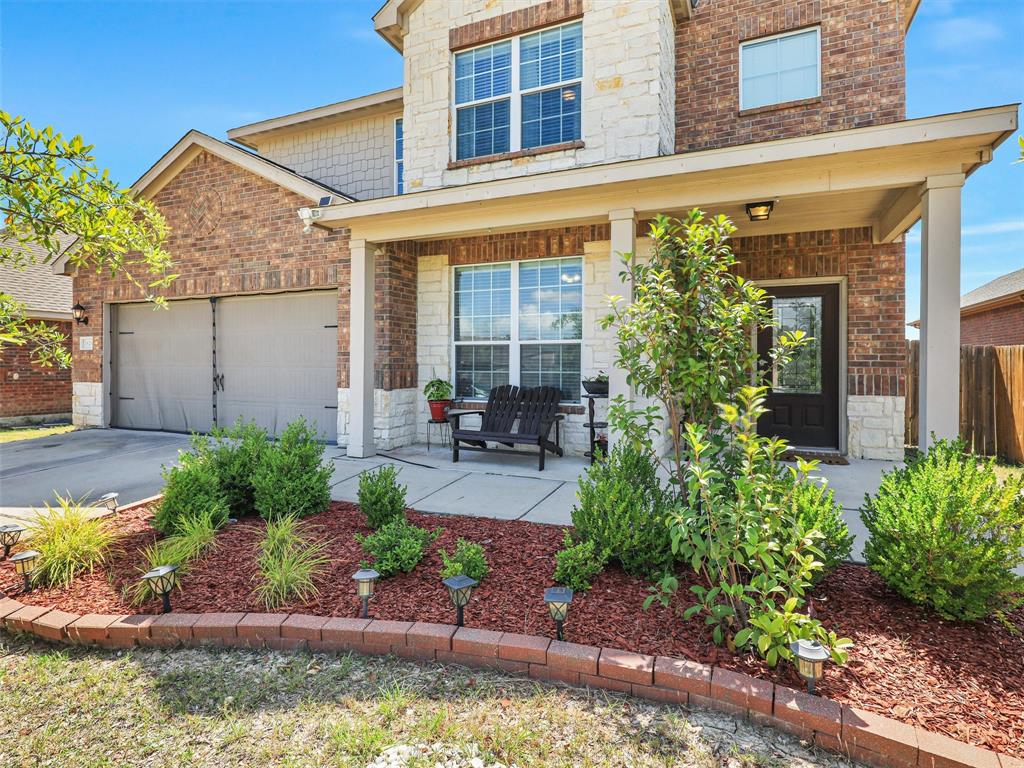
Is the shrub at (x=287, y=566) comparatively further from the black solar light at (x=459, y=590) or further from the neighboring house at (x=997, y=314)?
the neighboring house at (x=997, y=314)

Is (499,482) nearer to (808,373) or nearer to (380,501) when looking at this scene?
(380,501)

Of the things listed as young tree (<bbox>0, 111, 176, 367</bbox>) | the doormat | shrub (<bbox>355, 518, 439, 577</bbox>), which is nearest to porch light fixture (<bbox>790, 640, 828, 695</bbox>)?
shrub (<bbox>355, 518, 439, 577</bbox>)

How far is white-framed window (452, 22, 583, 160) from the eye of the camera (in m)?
6.53

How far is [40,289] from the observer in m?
12.4

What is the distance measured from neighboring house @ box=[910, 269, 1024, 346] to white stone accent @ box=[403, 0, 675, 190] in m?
10.3

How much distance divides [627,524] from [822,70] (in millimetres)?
6518

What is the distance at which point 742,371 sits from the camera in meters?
2.89

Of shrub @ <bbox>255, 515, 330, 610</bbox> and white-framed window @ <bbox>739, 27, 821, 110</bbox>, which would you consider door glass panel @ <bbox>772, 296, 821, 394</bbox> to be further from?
shrub @ <bbox>255, 515, 330, 610</bbox>

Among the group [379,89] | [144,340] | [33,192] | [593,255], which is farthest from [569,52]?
[144,340]

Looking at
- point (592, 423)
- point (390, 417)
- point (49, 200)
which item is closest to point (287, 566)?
point (49, 200)

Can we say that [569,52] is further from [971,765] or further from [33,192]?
[971,765]

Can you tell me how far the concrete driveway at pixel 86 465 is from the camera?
17.2ft

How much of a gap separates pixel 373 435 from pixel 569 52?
523cm

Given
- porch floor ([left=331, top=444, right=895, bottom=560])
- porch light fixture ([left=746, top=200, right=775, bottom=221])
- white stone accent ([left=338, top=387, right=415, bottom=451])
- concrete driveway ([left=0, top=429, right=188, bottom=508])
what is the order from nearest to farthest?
porch floor ([left=331, top=444, right=895, bottom=560])
porch light fixture ([left=746, top=200, right=775, bottom=221])
concrete driveway ([left=0, top=429, right=188, bottom=508])
white stone accent ([left=338, top=387, right=415, bottom=451])
